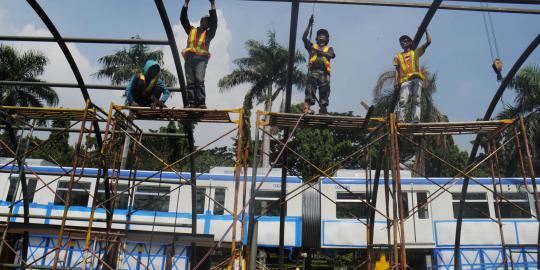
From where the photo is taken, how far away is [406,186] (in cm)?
1733

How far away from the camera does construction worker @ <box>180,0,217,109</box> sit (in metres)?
8.88

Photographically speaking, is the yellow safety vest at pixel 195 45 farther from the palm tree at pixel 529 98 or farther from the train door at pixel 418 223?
the palm tree at pixel 529 98

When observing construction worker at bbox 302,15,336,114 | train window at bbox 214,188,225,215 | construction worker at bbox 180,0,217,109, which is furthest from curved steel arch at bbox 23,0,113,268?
train window at bbox 214,188,225,215

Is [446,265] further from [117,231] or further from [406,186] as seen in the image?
[117,231]

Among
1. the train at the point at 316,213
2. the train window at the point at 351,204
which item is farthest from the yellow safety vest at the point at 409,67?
the train window at the point at 351,204

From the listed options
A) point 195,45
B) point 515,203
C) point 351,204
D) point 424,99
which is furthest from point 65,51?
point 424,99

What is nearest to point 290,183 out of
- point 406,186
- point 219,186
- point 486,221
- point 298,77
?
point 219,186

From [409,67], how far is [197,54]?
448 centimetres

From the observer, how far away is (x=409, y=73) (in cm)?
912

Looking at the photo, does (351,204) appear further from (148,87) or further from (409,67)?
(148,87)

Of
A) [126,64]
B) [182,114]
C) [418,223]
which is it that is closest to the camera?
[182,114]

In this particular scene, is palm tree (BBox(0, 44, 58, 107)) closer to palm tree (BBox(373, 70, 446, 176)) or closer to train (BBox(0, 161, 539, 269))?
train (BBox(0, 161, 539, 269))

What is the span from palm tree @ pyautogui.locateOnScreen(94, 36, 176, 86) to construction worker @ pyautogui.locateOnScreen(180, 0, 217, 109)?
718 inches

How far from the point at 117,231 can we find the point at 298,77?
21917 millimetres
